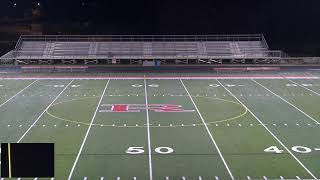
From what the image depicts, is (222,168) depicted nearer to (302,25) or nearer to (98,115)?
(98,115)

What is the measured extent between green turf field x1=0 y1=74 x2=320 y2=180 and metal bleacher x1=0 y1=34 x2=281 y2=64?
9.39 metres

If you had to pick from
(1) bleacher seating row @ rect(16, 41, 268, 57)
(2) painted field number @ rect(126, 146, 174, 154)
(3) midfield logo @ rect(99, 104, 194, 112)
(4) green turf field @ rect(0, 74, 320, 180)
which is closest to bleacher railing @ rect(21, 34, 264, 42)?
(1) bleacher seating row @ rect(16, 41, 268, 57)

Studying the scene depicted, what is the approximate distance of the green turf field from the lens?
1255 cm

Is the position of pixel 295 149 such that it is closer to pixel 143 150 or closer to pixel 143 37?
pixel 143 150

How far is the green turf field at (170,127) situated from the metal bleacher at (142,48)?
9.39 metres

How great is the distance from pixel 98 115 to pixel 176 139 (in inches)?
169

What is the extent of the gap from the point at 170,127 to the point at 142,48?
2135 cm

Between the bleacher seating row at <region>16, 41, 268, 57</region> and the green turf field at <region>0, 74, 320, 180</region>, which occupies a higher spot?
the bleacher seating row at <region>16, 41, 268, 57</region>

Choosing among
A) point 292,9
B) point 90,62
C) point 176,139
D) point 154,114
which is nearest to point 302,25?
point 292,9

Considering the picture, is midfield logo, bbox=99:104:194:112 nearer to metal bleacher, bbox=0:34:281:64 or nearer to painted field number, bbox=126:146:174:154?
painted field number, bbox=126:146:174:154

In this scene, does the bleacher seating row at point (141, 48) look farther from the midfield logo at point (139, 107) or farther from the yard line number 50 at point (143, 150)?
the yard line number 50 at point (143, 150)

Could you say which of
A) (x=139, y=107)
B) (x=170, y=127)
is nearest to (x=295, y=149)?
(x=170, y=127)

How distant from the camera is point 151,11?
38938mm

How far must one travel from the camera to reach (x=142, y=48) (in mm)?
37719
